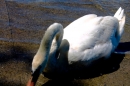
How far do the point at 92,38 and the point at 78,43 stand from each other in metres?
0.30

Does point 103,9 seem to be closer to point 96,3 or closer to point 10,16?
point 96,3

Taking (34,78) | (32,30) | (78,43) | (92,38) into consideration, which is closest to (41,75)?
(34,78)

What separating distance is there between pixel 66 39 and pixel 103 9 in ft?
10.4

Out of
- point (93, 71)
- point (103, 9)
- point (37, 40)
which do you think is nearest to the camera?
point (93, 71)

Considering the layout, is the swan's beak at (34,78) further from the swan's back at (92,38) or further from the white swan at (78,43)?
the swan's back at (92,38)

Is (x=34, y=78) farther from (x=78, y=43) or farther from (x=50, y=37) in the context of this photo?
(x=78, y=43)

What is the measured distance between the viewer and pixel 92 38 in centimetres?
538

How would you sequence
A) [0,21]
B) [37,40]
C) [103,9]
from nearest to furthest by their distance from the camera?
[37,40]
[0,21]
[103,9]

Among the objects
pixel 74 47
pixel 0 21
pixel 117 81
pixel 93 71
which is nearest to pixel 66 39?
pixel 74 47

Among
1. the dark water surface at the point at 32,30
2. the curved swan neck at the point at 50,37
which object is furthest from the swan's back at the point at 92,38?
the dark water surface at the point at 32,30

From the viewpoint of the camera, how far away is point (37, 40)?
6.20 meters

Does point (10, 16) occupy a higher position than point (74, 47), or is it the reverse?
point (74, 47)

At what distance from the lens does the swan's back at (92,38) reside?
5109mm

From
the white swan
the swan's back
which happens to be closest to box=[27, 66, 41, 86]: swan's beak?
the white swan
